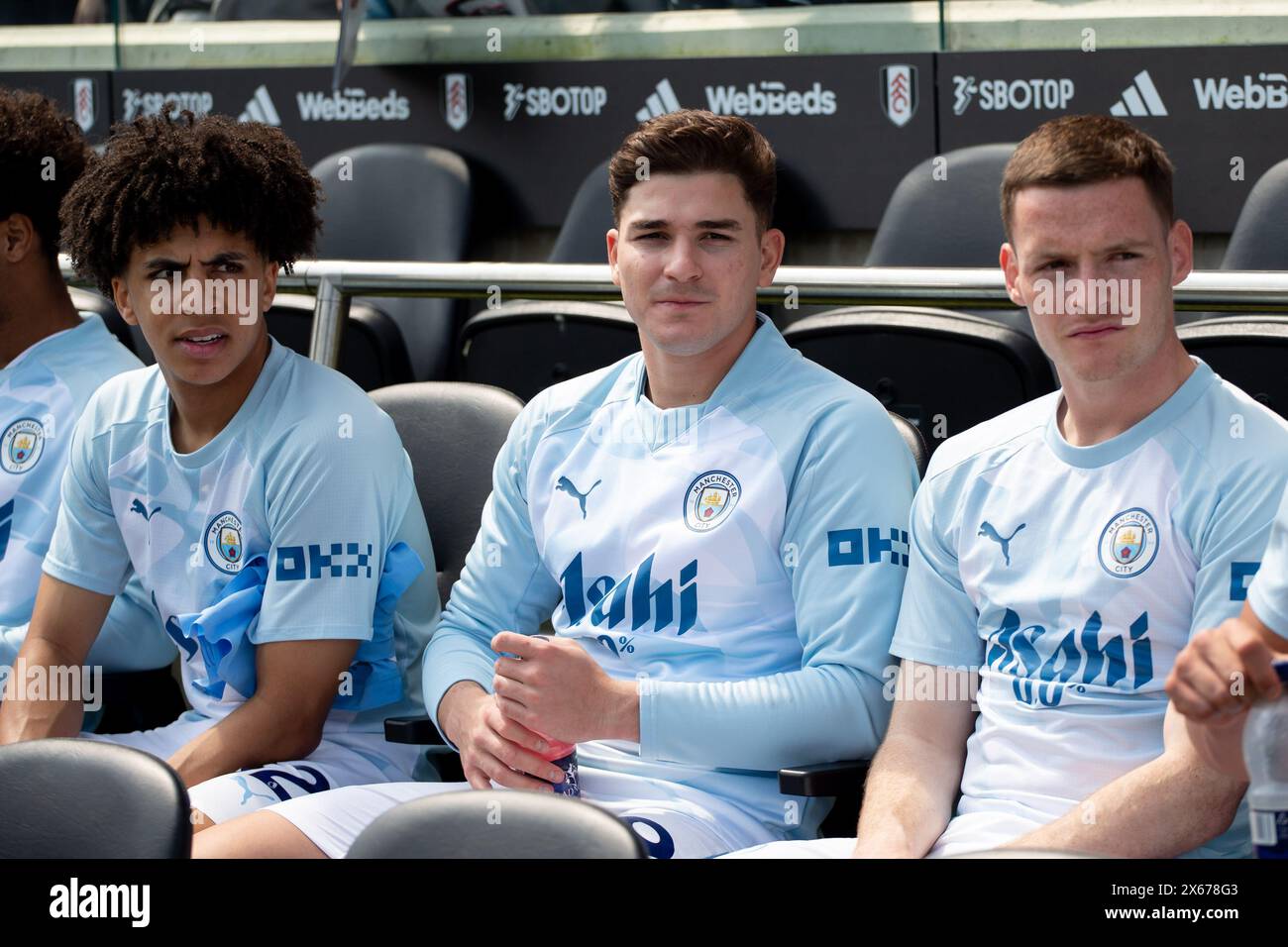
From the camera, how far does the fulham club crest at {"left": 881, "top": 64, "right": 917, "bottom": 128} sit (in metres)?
4.26

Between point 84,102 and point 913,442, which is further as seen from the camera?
point 84,102

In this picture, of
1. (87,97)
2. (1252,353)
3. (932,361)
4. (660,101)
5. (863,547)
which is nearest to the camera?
(863,547)

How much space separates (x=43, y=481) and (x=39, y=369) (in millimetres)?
229

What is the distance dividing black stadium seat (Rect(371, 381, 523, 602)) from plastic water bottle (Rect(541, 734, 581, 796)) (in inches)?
25.0

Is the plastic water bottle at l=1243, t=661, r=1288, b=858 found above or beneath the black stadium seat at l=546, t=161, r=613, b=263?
beneath

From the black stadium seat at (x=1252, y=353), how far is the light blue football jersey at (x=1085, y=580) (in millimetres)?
746

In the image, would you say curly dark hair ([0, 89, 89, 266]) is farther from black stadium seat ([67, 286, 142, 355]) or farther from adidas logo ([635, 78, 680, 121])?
adidas logo ([635, 78, 680, 121])

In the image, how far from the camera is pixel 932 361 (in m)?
3.06

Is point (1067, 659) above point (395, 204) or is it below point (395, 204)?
below

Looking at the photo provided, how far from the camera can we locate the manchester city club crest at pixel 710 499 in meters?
2.34

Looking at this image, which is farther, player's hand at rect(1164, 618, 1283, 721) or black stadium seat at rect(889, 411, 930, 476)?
black stadium seat at rect(889, 411, 930, 476)

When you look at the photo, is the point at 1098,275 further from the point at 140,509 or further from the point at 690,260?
the point at 140,509

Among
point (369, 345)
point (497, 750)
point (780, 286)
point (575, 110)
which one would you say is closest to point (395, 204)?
point (575, 110)

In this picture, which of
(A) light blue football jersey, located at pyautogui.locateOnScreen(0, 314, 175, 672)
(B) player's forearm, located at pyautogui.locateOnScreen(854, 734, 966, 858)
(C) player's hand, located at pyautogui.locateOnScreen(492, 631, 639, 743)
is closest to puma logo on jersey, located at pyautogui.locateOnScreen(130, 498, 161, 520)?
(A) light blue football jersey, located at pyautogui.locateOnScreen(0, 314, 175, 672)
